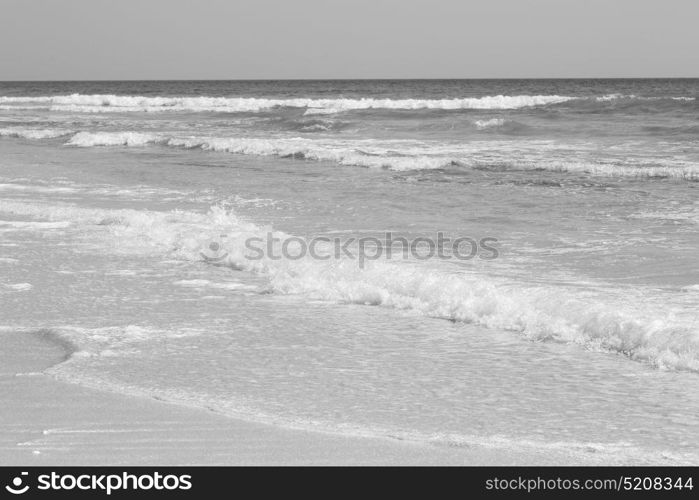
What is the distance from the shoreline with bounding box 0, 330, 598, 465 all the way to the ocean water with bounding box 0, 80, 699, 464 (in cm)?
13

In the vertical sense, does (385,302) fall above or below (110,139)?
above

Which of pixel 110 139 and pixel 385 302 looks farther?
pixel 110 139

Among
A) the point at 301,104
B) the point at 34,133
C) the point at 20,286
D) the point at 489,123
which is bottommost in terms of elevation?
the point at 34,133

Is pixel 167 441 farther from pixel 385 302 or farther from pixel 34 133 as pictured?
pixel 34 133

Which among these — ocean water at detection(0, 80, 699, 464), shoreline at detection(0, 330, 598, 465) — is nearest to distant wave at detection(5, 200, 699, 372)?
ocean water at detection(0, 80, 699, 464)

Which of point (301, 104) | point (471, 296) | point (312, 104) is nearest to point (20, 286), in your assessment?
point (471, 296)

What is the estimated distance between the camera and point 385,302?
5945mm

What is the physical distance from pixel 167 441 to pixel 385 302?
2.61m

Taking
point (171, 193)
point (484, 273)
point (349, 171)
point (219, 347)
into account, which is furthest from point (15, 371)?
point (349, 171)

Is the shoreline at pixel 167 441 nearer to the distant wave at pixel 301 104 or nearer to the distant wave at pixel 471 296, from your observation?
the distant wave at pixel 471 296

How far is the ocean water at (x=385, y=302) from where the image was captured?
13.0 feet

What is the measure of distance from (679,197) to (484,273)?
5980mm

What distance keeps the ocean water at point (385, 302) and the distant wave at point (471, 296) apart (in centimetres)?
2

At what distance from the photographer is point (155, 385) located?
429 cm
